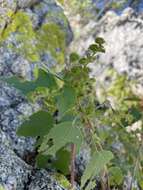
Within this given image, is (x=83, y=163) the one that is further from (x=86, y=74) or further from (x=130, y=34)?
(x=130, y=34)

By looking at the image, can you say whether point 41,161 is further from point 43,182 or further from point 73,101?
point 73,101

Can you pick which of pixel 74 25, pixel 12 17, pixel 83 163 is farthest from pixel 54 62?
pixel 74 25

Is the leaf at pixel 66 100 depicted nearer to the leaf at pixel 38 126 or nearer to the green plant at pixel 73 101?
the green plant at pixel 73 101

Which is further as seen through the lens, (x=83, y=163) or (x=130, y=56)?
(x=130, y=56)

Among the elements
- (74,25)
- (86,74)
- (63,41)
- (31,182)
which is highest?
(74,25)

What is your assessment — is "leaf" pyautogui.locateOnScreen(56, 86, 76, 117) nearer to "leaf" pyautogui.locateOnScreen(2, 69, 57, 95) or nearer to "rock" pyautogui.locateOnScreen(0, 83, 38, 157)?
"leaf" pyautogui.locateOnScreen(2, 69, 57, 95)

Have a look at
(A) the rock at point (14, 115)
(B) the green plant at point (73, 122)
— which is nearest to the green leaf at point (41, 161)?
(B) the green plant at point (73, 122)

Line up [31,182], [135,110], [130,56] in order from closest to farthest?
[31,182] < [135,110] < [130,56]
